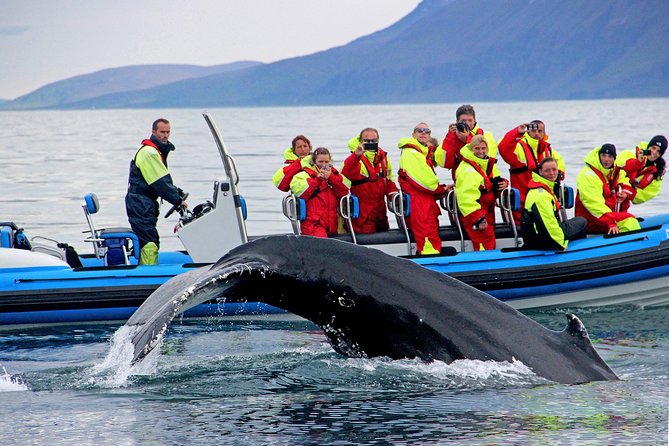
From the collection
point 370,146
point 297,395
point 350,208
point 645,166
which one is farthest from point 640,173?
point 297,395

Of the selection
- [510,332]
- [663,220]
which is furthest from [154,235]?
[510,332]

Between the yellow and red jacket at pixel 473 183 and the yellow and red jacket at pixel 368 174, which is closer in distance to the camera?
the yellow and red jacket at pixel 473 183

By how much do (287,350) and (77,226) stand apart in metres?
15.3

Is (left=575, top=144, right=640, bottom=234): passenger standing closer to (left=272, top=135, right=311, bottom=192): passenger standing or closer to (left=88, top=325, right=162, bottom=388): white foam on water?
(left=272, top=135, right=311, bottom=192): passenger standing

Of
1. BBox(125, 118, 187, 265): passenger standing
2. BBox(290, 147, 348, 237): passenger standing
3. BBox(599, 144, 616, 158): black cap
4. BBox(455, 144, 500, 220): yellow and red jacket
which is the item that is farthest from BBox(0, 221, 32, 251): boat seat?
BBox(599, 144, 616, 158): black cap

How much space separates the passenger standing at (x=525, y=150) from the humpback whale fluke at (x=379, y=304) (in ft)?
22.3

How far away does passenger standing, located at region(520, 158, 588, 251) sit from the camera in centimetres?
1282

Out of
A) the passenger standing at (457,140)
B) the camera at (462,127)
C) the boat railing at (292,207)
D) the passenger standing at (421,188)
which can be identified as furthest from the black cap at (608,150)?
the boat railing at (292,207)

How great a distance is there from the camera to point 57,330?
12727mm

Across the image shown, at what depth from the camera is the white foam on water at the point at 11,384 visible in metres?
8.95

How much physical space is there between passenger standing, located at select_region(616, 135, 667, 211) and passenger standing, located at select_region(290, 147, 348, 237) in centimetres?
356

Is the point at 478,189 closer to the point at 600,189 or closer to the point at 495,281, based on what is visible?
the point at 495,281

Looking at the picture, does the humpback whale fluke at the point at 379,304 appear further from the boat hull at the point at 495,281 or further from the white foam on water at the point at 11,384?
the boat hull at the point at 495,281

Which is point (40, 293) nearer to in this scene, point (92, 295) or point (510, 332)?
point (92, 295)
